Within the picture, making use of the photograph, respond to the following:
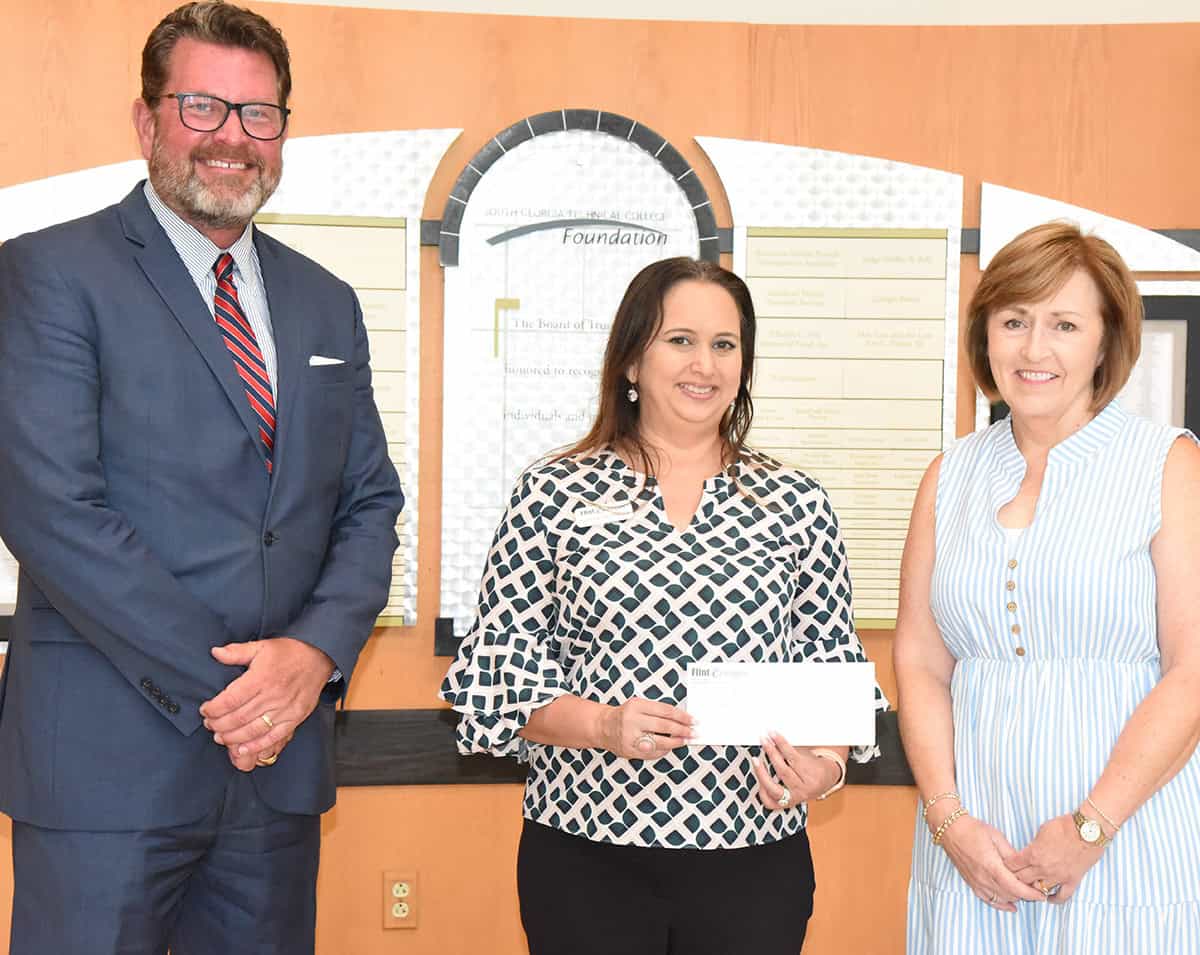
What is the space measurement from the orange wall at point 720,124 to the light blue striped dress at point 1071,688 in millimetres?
1471

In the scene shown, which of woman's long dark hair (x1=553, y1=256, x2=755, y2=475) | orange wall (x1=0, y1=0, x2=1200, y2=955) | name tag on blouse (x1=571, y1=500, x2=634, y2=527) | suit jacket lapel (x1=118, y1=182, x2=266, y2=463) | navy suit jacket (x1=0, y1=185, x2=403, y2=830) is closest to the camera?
navy suit jacket (x1=0, y1=185, x2=403, y2=830)

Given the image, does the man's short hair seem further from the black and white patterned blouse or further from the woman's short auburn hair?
the woman's short auburn hair

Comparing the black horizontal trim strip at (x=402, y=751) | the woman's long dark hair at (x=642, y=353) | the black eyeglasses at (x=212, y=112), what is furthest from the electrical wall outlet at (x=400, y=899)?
the black eyeglasses at (x=212, y=112)

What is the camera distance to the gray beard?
2.00m

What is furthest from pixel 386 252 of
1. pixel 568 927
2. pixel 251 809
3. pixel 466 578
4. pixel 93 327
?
pixel 568 927

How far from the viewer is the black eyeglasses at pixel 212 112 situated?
199 centimetres

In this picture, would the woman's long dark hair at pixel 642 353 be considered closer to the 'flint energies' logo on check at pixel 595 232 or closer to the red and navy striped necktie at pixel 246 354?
the red and navy striped necktie at pixel 246 354

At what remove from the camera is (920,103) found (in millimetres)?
3355

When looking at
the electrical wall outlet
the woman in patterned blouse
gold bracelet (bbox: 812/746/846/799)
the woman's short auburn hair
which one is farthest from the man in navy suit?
the electrical wall outlet

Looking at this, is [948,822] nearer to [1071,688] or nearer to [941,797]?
[941,797]

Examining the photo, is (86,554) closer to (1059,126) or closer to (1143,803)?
(1143,803)

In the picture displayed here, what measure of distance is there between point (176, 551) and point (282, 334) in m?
0.42

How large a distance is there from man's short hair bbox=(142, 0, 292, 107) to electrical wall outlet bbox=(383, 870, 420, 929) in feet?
7.17

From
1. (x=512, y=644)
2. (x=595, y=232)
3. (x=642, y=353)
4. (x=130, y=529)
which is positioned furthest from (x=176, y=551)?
(x=595, y=232)
